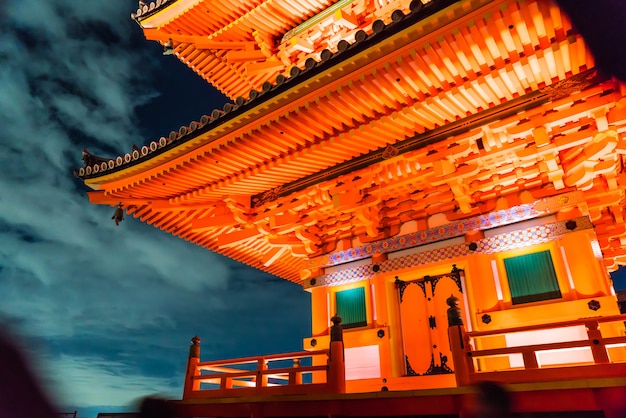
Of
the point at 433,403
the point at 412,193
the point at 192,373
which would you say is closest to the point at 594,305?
the point at 433,403

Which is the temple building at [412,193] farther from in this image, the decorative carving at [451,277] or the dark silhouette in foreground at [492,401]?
the dark silhouette in foreground at [492,401]

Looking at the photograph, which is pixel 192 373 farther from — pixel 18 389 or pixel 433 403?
pixel 18 389

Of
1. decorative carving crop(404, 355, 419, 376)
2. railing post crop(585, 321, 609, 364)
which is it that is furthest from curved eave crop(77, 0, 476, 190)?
decorative carving crop(404, 355, 419, 376)

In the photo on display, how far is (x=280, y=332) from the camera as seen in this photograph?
45.8 m

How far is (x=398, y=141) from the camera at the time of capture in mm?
8000

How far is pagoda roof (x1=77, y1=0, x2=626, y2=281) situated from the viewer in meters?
5.98

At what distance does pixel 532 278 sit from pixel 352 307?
13.0 feet

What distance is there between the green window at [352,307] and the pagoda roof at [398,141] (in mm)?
1367

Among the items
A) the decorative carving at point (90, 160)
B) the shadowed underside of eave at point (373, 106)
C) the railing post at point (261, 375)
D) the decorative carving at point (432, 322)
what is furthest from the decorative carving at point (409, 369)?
the decorative carving at point (90, 160)

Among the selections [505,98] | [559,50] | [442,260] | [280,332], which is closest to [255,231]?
[442,260]

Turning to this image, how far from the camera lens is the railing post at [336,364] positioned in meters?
7.09

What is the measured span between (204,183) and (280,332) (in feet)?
128

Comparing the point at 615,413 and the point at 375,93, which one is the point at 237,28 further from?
the point at 615,413

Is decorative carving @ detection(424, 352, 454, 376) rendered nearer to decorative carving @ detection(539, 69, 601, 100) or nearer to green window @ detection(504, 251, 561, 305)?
Answer: green window @ detection(504, 251, 561, 305)
